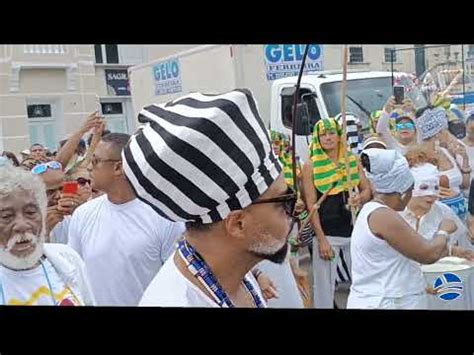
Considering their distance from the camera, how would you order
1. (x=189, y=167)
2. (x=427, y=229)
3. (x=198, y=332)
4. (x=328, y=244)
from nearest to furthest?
(x=189, y=167) < (x=198, y=332) < (x=427, y=229) < (x=328, y=244)

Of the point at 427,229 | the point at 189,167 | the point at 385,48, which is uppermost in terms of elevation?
the point at 385,48

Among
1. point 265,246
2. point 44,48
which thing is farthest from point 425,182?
point 44,48

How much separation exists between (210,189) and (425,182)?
1.35 m

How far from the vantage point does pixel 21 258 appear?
1886 millimetres

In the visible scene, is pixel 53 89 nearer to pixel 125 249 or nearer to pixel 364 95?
pixel 125 249

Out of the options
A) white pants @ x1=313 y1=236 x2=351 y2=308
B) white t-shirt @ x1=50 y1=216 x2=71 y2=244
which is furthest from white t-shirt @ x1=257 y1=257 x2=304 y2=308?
white t-shirt @ x1=50 y1=216 x2=71 y2=244

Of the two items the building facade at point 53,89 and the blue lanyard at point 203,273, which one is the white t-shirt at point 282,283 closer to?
the blue lanyard at point 203,273

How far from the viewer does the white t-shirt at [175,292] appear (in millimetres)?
1451

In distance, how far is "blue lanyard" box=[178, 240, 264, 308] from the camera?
1.49 metres

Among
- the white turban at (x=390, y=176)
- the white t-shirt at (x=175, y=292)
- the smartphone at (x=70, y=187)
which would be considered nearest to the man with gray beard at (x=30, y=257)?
the white t-shirt at (x=175, y=292)

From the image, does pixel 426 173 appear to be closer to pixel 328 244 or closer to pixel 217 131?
pixel 328 244

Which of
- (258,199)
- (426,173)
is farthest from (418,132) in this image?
(258,199)
